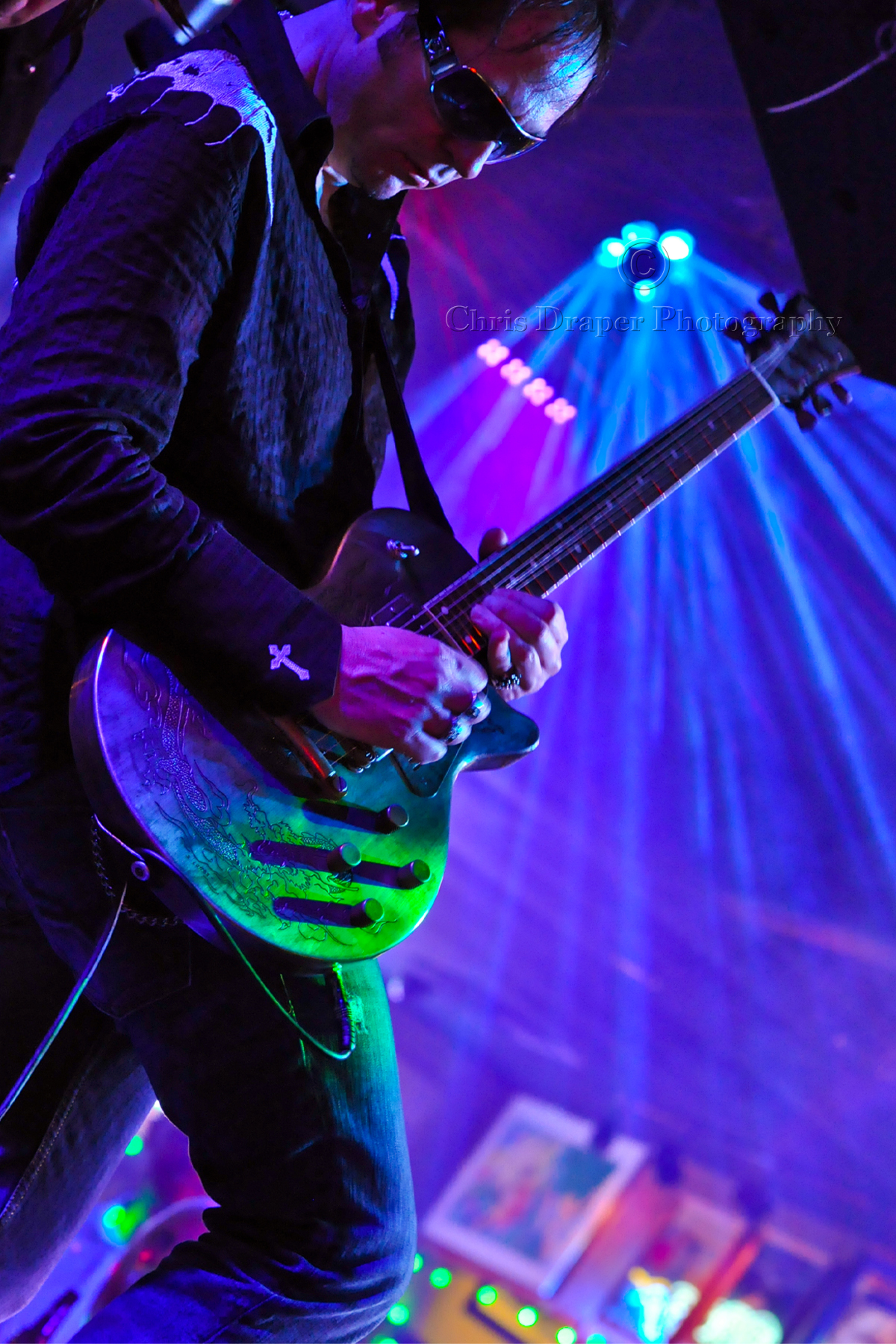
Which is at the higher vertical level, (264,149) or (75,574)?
(264,149)

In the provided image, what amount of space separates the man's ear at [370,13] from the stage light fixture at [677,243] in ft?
4.53

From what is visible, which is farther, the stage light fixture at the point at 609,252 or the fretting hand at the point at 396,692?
the stage light fixture at the point at 609,252

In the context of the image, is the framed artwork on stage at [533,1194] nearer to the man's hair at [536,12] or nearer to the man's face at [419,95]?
the man's face at [419,95]

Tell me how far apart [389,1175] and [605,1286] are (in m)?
2.97

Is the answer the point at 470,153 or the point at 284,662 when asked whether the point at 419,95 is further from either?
the point at 284,662

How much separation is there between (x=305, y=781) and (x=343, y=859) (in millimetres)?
97

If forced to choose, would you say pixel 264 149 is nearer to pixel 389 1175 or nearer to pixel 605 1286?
pixel 389 1175

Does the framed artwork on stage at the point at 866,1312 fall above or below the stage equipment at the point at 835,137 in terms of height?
below

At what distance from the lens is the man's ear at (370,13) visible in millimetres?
1375

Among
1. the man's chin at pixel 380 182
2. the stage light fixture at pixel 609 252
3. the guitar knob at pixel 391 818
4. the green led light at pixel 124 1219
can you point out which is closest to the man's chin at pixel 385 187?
the man's chin at pixel 380 182

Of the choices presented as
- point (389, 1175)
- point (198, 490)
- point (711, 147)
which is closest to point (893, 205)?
point (711, 147)

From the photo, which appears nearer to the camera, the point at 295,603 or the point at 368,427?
the point at 295,603

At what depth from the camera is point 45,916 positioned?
106 centimetres

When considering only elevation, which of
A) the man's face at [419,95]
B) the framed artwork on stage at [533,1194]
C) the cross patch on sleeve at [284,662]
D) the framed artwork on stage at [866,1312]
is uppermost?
the man's face at [419,95]
